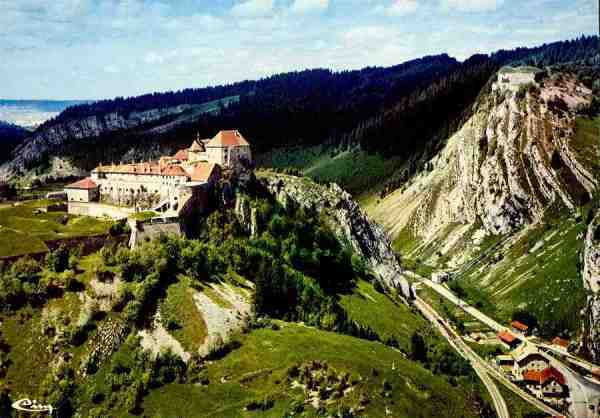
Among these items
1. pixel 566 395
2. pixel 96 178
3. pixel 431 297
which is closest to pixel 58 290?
pixel 96 178

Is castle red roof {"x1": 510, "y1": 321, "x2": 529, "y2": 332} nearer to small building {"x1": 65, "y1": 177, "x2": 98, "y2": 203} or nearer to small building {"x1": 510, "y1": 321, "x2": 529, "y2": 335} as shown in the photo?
small building {"x1": 510, "y1": 321, "x2": 529, "y2": 335}

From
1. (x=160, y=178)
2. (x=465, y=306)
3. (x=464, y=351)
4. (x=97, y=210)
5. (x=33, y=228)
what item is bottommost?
(x=464, y=351)

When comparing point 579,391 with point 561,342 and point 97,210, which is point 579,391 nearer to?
point 561,342

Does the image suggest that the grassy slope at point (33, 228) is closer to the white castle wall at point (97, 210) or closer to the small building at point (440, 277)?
the white castle wall at point (97, 210)

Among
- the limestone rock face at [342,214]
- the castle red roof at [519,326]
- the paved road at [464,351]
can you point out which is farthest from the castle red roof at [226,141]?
the castle red roof at [519,326]

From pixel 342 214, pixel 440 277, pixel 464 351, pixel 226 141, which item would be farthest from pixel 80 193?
pixel 440 277

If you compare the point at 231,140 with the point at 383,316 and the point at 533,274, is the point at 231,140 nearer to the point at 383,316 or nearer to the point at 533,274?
the point at 383,316
